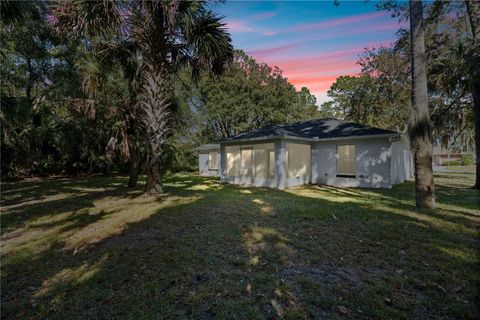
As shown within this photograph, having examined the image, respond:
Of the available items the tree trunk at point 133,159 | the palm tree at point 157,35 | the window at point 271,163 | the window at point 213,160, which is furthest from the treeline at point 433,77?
the window at point 213,160

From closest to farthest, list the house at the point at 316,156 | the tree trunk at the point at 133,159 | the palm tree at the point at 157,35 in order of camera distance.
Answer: the palm tree at the point at 157,35
the tree trunk at the point at 133,159
the house at the point at 316,156

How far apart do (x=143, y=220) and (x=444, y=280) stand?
5.28 m

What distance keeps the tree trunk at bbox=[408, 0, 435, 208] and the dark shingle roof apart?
4.82 meters

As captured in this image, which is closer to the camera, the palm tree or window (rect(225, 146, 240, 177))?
the palm tree

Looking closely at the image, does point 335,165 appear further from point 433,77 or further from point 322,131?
point 433,77

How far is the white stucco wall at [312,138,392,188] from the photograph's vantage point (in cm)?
1096

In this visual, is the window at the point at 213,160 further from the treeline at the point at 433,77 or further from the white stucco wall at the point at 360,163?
the treeline at the point at 433,77

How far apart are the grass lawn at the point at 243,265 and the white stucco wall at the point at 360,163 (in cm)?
506

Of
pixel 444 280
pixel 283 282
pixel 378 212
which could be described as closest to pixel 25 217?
pixel 283 282

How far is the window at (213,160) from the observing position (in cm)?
2067

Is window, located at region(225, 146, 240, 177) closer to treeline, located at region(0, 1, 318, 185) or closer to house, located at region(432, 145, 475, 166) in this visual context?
treeline, located at region(0, 1, 318, 185)

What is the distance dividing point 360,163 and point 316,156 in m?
2.24

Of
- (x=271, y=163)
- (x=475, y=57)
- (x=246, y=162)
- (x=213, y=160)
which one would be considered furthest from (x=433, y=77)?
(x=213, y=160)

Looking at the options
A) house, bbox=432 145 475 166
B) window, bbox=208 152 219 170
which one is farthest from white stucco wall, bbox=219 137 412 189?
house, bbox=432 145 475 166
